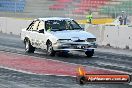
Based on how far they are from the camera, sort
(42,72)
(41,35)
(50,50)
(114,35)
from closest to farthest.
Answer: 1. (42,72)
2. (50,50)
3. (41,35)
4. (114,35)

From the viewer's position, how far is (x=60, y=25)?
19.3 metres

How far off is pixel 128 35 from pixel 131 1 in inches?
804

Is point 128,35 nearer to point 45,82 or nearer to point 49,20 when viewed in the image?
point 49,20

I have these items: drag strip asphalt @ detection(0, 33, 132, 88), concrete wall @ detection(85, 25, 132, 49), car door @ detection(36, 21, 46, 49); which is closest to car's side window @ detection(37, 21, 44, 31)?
car door @ detection(36, 21, 46, 49)

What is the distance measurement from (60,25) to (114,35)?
593cm

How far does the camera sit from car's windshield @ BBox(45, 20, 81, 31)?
19141mm

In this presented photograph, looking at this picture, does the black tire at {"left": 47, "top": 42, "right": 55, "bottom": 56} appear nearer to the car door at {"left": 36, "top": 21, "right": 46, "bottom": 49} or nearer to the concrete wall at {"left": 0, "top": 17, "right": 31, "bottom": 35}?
the car door at {"left": 36, "top": 21, "right": 46, "bottom": 49}

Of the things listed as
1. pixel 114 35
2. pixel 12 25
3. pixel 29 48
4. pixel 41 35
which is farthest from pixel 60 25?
pixel 12 25

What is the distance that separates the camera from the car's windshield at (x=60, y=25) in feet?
62.8

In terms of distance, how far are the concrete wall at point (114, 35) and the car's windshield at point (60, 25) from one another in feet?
15.7

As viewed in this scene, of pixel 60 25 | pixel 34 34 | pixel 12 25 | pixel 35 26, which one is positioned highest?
pixel 60 25

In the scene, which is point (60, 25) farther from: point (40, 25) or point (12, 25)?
point (12, 25)

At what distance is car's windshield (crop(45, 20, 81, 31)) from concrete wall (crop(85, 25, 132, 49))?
15.7 ft

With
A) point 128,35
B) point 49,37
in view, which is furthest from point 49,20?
point 128,35
